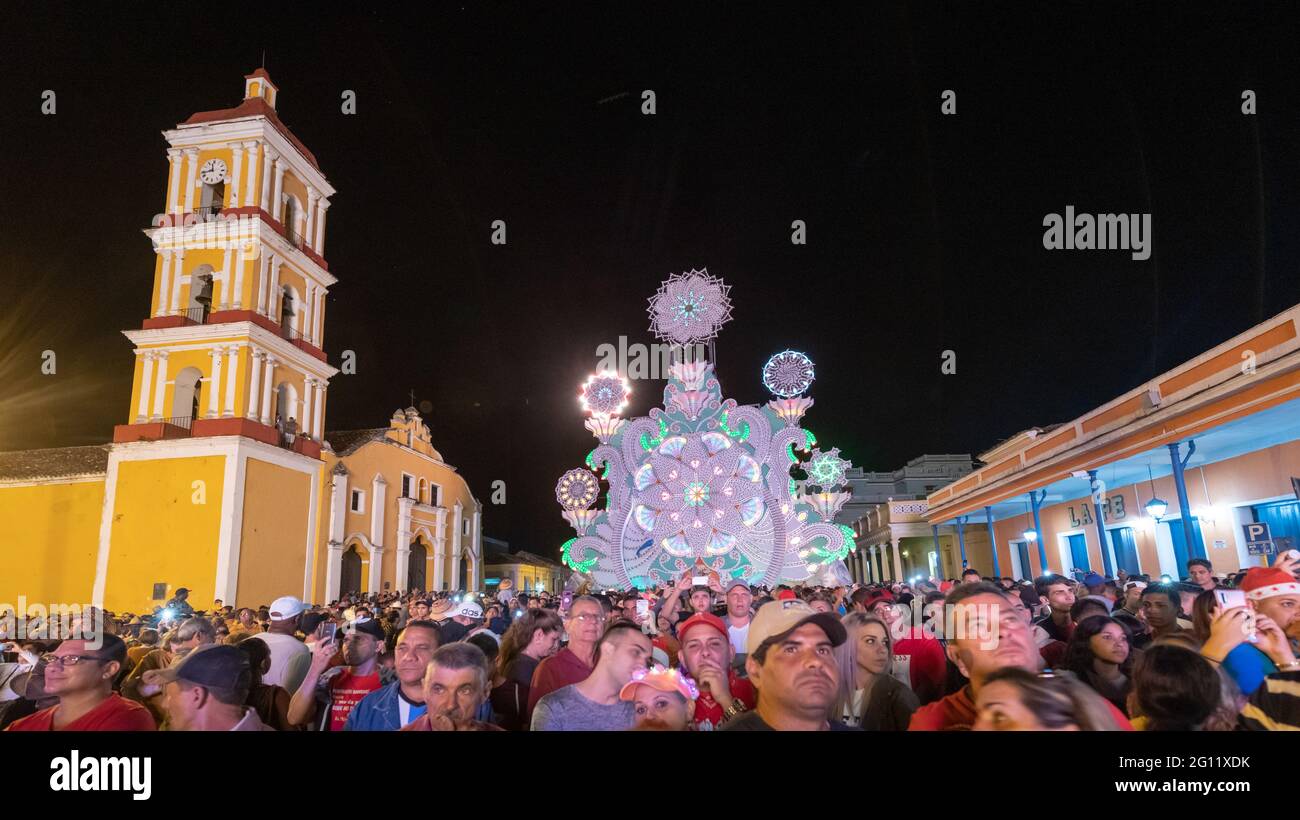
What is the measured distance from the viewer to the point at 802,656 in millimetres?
2998

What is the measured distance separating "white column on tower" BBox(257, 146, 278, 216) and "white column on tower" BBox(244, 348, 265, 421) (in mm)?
5559

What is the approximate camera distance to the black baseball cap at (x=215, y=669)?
337 centimetres

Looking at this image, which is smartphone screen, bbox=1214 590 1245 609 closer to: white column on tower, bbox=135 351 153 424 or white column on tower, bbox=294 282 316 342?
white column on tower, bbox=135 351 153 424

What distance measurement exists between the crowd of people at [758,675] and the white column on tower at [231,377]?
65.5 feet

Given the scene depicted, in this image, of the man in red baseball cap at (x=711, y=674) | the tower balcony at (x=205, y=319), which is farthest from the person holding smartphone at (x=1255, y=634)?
the tower balcony at (x=205, y=319)

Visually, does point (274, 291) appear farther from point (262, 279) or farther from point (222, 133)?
point (222, 133)

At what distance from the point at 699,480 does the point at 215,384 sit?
63.0 feet

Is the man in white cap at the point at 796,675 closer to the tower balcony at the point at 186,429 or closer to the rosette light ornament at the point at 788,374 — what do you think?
the tower balcony at the point at 186,429

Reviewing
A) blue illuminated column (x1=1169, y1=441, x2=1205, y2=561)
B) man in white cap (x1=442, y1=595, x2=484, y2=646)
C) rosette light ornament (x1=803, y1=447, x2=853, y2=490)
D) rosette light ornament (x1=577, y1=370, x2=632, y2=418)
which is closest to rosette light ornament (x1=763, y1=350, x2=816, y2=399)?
rosette light ornament (x1=803, y1=447, x2=853, y2=490)

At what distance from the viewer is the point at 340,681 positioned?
16.8 ft

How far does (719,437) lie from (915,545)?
750 inches

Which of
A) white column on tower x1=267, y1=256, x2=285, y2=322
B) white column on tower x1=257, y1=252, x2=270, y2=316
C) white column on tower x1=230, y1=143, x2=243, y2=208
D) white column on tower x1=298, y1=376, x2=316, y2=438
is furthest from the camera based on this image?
white column on tower x1=298, y1=376, x2=316, y2=438

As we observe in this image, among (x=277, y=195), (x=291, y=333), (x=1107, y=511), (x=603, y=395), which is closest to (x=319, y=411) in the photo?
(x=291, y=333)

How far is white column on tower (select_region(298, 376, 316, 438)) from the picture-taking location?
27438 millimetres
